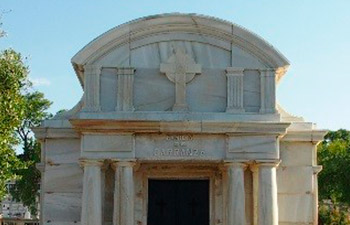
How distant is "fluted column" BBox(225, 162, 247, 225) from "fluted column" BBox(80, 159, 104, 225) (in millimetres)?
3254

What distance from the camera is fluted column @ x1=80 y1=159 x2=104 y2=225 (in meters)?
16.0

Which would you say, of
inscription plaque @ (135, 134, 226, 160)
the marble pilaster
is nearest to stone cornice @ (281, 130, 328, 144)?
the marble pilaster

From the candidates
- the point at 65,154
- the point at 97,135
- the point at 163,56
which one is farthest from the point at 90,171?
the point at 163,56

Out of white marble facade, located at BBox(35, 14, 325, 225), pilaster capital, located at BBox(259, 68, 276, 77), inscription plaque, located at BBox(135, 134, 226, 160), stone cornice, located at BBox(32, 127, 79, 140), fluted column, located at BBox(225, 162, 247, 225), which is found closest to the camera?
fluted column, located at BBox(225, 162, 247, 225)

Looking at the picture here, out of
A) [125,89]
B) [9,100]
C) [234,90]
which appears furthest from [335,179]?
[125,89]

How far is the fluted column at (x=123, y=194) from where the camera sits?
1596 centimetres

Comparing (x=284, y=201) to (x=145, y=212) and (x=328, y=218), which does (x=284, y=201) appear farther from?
(x=328, y=218)

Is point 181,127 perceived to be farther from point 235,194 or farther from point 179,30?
point 179,30

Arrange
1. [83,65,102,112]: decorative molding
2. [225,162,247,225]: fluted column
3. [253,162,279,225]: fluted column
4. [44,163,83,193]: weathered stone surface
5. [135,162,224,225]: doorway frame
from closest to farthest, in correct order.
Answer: [225,162,247,225]: fluted column
[253,162,279,225]: fluted column
[83,65,102,112]: decorative molding
[135,162,224,225]: doorway frame
[44,163,83,193]: weathered stone surface

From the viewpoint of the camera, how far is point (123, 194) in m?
16.0

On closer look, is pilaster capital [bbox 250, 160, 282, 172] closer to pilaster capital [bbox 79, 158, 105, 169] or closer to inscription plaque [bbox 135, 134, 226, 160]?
inscription plaque [bbox 135, 134, 226, 160]

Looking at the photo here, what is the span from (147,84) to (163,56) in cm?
89

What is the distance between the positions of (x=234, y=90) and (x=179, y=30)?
2.19 metres

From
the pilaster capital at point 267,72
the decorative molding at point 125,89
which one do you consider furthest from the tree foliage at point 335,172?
the decorative molding at point 125,89
